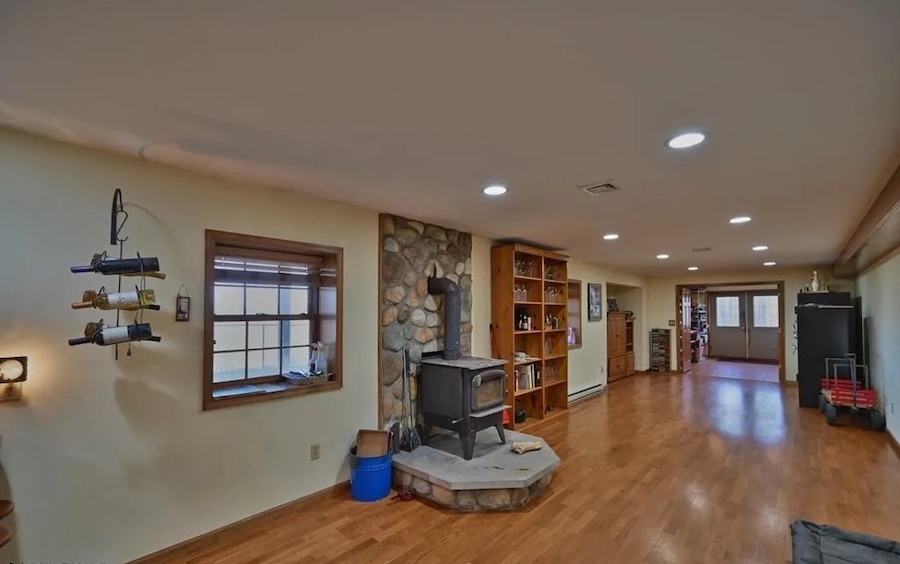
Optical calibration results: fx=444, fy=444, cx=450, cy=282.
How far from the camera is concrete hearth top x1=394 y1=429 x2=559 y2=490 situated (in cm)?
319

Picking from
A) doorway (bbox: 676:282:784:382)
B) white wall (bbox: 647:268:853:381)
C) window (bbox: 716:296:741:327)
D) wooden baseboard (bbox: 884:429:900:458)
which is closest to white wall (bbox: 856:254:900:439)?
wooden baseboard (bbox: 884:429:900:458)

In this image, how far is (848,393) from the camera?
5.59m

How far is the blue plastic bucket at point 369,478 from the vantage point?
10.9ft

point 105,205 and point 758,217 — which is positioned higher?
point 758,217

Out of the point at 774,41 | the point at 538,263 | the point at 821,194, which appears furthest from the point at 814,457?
the point at 774,41

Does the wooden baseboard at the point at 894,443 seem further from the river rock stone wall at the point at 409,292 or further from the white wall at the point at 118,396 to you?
the white wall at the point at 118,396

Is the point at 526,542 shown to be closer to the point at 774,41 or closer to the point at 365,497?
the point at 365,497

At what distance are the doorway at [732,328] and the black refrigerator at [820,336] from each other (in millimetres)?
3819

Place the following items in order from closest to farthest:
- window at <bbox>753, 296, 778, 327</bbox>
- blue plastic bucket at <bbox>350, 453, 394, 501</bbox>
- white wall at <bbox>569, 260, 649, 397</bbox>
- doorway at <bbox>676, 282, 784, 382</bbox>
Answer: blue plastic bucket at <bbox>350, 453, 394, 501</bbox> < white wall at <bbox>569, 260, 649, 397</bbox> < doorway at <bbox>676, 282, 784, 382</bbox> < window at <bbox>753, 296, 778, 327</bbox>

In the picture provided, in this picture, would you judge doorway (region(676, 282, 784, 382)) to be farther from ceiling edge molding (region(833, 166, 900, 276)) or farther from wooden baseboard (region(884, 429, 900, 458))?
wooden baseboard (region(884, 429, 900, 458))

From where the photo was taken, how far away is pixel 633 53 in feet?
4.83

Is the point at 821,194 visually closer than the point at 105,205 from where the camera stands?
No

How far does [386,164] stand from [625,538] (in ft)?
9.01

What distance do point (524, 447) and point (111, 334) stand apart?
3027mm
